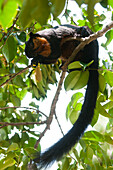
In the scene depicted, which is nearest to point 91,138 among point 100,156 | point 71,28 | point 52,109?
point 100,156

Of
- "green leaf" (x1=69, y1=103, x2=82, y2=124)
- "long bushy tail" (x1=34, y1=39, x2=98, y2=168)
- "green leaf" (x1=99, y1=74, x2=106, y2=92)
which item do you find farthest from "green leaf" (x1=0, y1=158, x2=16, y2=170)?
"green leaf" (x1=99, y1=74, x2=106, y2=92)

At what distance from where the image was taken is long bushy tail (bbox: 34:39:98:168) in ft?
4.02

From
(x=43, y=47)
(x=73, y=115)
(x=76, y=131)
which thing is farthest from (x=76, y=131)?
(x=43, y=47)

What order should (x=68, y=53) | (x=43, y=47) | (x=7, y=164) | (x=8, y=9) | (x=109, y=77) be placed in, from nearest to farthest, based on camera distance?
(x=8, y=9), (x=7, y=164), (x=109, y=77), (x=43, y=47), (x=68, y=53)

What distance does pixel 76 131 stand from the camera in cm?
151

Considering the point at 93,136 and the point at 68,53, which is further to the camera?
the point at 68,53

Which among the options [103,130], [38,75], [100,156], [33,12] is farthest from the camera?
[38,75]

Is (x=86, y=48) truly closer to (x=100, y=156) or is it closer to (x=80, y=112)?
(x=80, y=112)

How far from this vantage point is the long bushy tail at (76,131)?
48.3 inches

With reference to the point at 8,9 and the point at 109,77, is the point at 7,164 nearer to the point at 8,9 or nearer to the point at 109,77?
the point at 109,77

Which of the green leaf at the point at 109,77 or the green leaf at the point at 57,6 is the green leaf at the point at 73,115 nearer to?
the green leaf at the point at 109,77

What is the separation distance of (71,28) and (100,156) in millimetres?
1228

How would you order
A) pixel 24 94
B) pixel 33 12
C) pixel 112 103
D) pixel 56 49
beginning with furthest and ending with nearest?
pixel 24 94
pixel 56 49
pixel 112 103
pixel 33 12

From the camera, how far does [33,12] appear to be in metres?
0.30
